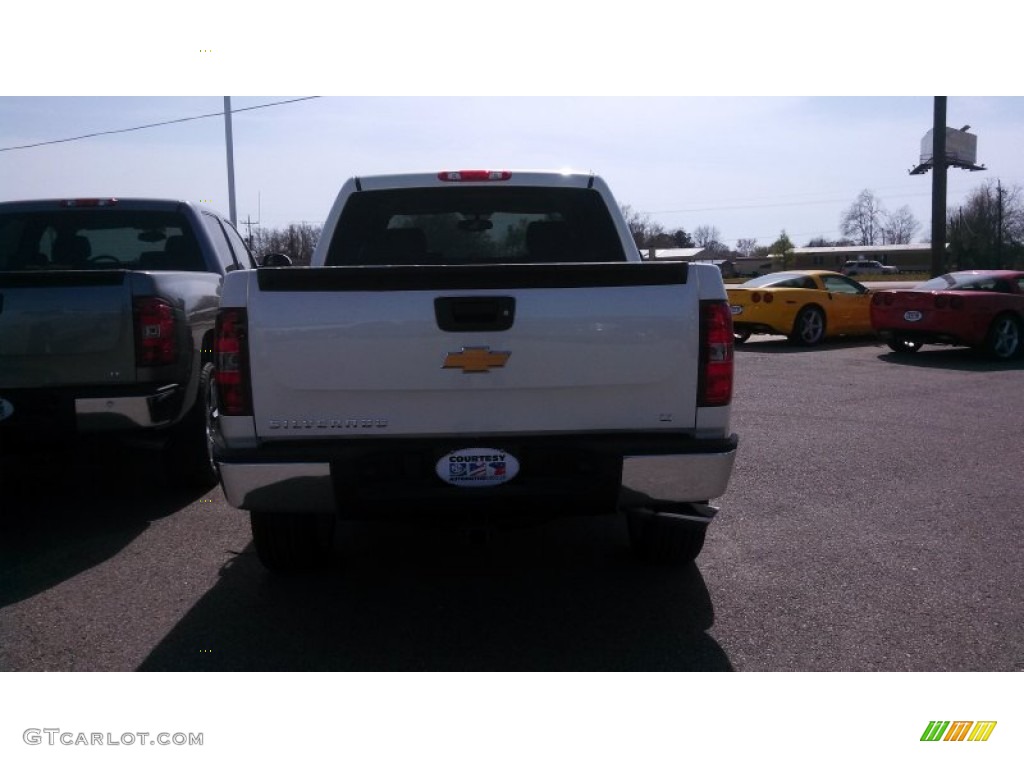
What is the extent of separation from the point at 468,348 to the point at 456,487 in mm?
539

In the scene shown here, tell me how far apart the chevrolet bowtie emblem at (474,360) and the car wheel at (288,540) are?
1124 mm

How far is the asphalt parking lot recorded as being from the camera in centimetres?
367

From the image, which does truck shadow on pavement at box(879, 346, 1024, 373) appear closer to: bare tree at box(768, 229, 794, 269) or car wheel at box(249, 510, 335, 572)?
car wheel at box(249, 510, 335, 572)

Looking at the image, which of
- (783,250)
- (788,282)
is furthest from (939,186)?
(783,250)

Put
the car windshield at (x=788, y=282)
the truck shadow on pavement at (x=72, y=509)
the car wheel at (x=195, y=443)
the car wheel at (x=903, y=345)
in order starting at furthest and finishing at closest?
the car windshield at (x=788, y=282), the car wheel at (x=903, y=345), the car wheel at (x=195, y=443), the truck shadow on pavement at (x=72, y=509)

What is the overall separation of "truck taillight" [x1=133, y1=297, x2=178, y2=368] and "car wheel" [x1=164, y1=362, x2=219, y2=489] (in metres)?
0.52

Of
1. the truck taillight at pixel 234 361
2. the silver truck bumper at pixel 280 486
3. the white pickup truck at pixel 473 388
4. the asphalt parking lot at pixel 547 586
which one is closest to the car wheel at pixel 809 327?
the asphalt parking lot at pixel 547 586

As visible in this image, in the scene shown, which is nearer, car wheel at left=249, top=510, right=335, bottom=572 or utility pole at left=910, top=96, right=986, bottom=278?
car wheel at left=249, top=510, right=335, bottom=572

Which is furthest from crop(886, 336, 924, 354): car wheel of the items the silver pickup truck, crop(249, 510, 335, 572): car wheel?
crop(249, 510, 335, 572): car wheel

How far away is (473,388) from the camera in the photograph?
11.7 ft

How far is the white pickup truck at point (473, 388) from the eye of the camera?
11.6 ft

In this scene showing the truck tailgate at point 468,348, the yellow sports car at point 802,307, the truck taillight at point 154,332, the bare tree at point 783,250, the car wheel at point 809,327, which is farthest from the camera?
the bare tree at point 783,250

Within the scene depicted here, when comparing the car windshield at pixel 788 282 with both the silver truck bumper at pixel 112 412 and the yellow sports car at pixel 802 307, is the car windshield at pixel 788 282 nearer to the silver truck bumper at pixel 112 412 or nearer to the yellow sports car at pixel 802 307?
the yellow sports car at pixel 802 307
